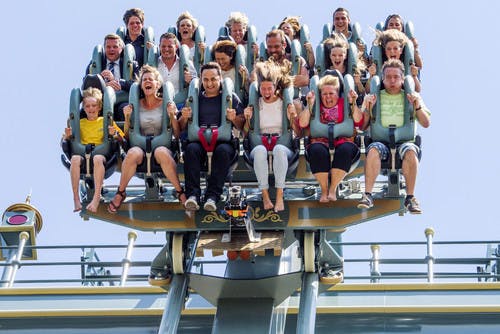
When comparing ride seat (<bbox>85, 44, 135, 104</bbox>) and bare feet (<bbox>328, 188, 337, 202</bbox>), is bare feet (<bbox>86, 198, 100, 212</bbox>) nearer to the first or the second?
bare feet (<bbox>328, 188, 337, 202</bbox>)

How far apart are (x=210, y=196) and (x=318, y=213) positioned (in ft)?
3.67

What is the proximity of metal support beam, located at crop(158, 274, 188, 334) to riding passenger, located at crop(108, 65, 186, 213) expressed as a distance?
2.84 feet

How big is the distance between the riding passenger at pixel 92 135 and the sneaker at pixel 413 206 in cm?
266

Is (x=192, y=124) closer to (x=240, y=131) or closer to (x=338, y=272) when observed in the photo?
(x=240, y=131)

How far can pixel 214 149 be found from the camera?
51.9 ft

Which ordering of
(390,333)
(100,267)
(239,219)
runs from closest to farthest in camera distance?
(239,219) → (390,333) → (100,267)

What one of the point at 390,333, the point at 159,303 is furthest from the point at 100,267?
the point at 390,333

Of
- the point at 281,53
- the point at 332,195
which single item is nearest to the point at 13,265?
the point at 281,53

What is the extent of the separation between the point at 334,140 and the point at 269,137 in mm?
581

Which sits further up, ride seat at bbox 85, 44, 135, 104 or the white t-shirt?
ride seat at bbox 85, 44, 135, 104

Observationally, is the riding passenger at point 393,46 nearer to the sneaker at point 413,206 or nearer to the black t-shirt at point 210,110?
the sneaker at point 413,206

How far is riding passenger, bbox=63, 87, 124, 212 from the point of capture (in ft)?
52.4

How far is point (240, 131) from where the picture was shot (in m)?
16.1

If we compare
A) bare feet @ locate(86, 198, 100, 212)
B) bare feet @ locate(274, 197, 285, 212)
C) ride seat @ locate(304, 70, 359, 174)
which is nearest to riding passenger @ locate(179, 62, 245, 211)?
bare feet @ locate(274, 197, 285, 212)
